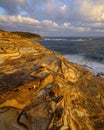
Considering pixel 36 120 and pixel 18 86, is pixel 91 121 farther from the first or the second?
pixel 18 86

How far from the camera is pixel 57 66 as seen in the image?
7965 mm

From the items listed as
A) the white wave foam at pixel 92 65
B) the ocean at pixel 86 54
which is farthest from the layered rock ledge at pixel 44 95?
the white wave foam at pixel 92 65

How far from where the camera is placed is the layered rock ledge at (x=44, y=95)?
5504mm

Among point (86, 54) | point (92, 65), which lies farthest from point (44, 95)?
point (86, 54)

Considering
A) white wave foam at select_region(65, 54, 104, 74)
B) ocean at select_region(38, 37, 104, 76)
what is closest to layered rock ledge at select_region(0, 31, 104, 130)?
ocean at select_region(38, 37, 104, 76)

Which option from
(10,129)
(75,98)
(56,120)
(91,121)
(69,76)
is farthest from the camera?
(69,76)

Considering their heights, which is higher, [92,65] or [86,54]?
[92,65]

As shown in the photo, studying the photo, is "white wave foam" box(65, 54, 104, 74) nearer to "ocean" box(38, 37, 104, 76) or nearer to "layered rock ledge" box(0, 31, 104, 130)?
"ocean" box(38, 37, 104, 76)

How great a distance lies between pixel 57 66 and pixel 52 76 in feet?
3.45

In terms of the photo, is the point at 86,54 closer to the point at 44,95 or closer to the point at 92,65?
the point at 92,65

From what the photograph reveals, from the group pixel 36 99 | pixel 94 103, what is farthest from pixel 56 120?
pixel 94 103

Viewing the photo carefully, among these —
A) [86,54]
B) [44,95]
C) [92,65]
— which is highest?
[44,95]

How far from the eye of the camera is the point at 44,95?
6.26 m

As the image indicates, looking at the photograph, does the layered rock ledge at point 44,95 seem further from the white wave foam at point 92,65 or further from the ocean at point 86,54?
the white wave foam at point 92,65
